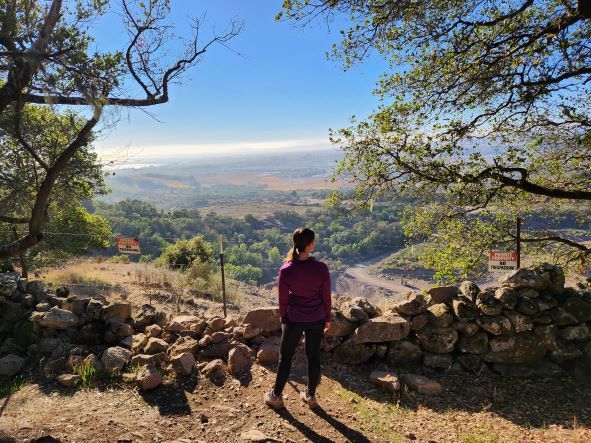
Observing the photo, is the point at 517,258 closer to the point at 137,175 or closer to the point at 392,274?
the point at 392,274

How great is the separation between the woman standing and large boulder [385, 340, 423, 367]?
178 cm

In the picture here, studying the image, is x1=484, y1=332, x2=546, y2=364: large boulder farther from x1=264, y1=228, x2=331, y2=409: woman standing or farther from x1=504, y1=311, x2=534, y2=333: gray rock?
x1=264, y1=228, x2=331, y2=409: woman standing

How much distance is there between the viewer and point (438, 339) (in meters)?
5.21

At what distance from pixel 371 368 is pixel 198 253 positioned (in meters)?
17.4

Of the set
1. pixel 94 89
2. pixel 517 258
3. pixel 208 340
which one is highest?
pixel 94 89

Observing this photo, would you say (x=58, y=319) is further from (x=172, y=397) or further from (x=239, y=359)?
(x=239, y=359)

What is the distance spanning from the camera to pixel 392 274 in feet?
109

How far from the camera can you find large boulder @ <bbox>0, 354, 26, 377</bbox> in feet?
16.5

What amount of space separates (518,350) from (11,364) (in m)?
7.07

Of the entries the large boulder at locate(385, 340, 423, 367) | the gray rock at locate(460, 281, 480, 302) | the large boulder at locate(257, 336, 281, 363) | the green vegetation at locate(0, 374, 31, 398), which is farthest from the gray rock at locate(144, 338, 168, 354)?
the gray rock at locate(460, 281, 480, 302)

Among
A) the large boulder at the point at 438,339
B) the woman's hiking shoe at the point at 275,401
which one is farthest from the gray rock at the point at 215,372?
the large boulder at the point at 438,339

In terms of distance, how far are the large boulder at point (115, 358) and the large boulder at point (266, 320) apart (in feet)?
5.79

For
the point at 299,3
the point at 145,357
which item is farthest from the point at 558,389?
the point at 299,3

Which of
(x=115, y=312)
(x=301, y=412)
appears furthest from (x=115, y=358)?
(x=301, y=412)
